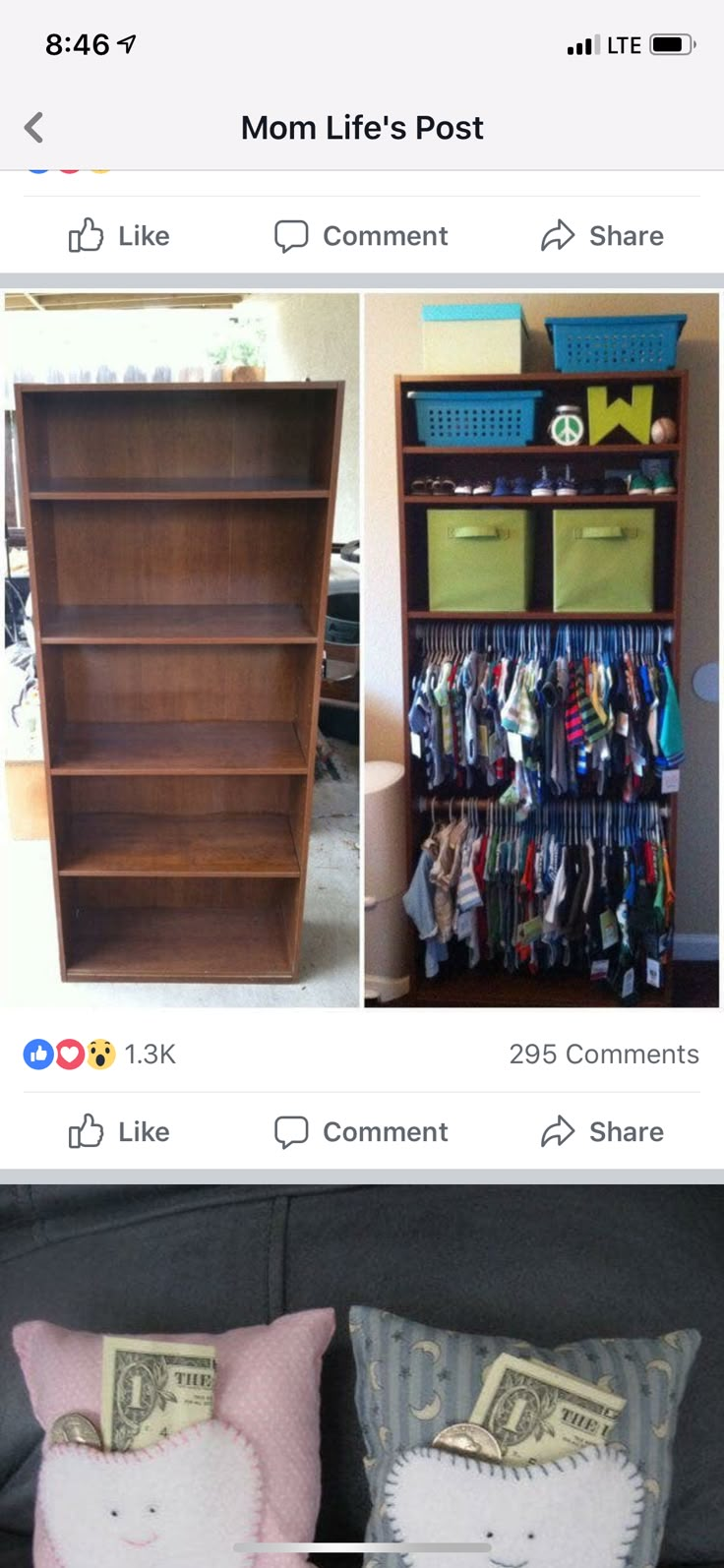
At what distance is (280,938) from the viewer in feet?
4.20

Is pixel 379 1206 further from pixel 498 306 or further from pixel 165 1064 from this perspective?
pixel 498 306

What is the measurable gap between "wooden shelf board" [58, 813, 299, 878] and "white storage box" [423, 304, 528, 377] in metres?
0.46

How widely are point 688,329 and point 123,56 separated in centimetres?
52

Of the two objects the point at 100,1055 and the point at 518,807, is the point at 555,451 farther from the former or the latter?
the point at 100,1055

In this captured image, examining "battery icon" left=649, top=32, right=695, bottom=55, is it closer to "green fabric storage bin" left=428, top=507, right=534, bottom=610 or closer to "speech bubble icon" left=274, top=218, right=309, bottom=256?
"speech bubble icon" left=274, top=218, right=309, bottom=256

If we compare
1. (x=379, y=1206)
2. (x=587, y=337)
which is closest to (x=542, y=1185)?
(x=379, y=1206)

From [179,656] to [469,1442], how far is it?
0.75 meters

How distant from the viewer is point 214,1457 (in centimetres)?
116

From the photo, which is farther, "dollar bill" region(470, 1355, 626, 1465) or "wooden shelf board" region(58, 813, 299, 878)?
"wooden shelf board" region(58, 813, 299, 878)

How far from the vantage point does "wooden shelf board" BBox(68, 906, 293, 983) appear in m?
1.27

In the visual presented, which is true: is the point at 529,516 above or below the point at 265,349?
below

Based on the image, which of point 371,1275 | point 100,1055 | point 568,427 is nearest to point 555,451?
point 568,427

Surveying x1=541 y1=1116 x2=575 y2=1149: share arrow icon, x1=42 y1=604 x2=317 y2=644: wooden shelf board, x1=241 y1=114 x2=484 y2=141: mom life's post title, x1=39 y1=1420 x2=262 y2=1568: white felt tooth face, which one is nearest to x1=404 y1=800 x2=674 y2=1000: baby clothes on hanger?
x1=541 y1=1116 x2=575 y2=1149: share arrow icon

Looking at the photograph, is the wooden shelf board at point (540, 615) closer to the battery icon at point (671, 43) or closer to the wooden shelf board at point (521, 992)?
the wooden shelf board at point (521, 992)
